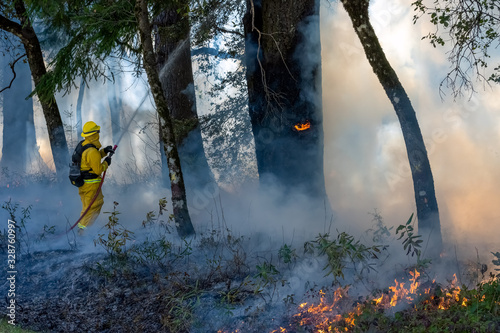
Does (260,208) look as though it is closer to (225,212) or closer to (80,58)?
(225,212)

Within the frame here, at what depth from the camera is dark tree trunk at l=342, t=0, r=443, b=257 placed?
772 cm

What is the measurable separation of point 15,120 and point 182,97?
14.7 metres

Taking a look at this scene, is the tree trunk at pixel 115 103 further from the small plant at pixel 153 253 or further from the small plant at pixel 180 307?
the small plant at pixel 180 307

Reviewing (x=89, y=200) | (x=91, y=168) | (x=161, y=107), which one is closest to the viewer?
(x=161, y=107)

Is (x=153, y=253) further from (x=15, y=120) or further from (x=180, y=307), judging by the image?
(x=15, y=120)

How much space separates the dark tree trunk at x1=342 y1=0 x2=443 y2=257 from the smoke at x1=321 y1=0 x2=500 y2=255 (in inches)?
47.2

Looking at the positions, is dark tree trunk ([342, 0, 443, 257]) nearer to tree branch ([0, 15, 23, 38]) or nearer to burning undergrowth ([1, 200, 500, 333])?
burning undergrowth ([1, 200, 500, 333])

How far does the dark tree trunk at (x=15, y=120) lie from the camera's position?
23094 millimetres

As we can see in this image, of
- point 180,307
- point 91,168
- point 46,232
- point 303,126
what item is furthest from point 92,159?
point 303,126

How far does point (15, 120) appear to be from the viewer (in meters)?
23.7

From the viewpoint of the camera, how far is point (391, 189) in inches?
506

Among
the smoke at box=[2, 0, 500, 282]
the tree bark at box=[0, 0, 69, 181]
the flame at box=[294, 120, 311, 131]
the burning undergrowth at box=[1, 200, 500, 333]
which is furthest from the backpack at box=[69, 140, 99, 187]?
the flame at box=[294, 120, 311, 131]

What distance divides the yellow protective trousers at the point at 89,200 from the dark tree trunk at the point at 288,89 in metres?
3.24

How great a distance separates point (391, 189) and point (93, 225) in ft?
24.1
